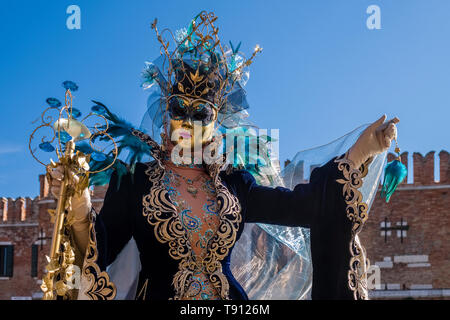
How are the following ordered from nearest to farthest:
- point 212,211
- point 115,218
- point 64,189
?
point 64,189, point 115,218, point 212,211

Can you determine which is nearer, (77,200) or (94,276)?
(77,200)

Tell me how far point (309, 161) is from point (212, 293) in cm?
102

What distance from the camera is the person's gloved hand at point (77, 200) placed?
3.16m

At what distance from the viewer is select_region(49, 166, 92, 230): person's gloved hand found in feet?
10.4

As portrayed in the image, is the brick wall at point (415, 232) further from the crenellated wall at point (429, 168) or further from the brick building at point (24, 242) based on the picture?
the brick building at point (24, 242)

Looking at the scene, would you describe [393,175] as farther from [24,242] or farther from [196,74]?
[24,242]

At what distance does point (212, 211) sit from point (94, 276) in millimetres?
699

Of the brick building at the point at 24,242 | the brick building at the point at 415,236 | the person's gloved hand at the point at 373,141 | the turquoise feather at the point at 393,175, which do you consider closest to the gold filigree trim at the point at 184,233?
the person's gloved hand at the point at 373,141

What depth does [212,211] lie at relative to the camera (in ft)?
12.3

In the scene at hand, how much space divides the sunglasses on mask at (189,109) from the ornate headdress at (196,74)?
0.04 meters

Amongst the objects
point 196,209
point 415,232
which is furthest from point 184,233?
point 415,232

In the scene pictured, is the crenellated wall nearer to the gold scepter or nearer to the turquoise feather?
the turquoise feather
